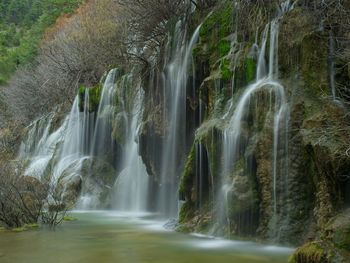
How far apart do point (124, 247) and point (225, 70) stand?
537 centimetres

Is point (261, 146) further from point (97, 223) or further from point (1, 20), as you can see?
point (1, 20)

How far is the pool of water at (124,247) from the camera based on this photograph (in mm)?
8961

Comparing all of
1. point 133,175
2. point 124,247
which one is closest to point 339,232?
point 124,247

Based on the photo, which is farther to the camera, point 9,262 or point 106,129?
point 106,129

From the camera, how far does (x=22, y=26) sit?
243 ft

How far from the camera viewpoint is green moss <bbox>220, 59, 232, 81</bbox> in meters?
13.0

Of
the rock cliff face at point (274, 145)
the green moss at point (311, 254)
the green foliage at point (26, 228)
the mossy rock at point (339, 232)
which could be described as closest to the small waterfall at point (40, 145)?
the green foliage at point (26, 228)

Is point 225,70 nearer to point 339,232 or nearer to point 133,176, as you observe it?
point 339,232

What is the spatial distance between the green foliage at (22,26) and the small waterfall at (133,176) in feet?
103

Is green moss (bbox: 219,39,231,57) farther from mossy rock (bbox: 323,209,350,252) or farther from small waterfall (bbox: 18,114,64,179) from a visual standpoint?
small waterfall (bbox: 18,114,64,179)

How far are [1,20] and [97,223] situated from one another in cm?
7104

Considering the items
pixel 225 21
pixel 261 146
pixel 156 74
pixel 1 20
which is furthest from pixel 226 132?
pixel 1 20

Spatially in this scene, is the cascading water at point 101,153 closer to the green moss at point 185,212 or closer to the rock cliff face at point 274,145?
the green moss at point 185,212

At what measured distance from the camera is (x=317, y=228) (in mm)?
9609
